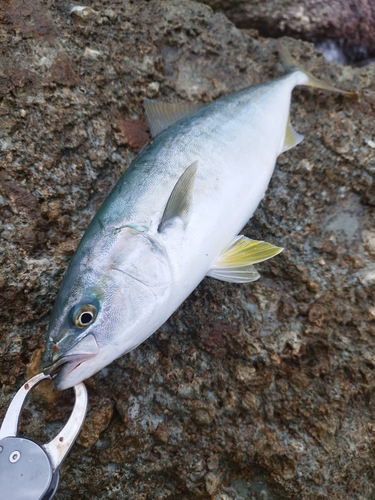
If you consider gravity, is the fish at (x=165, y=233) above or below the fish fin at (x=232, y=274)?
above

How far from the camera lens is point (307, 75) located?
95.1 inches

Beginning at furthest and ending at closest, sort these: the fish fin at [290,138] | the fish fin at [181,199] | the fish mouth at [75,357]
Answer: the fish fin at [290,138] < the fish fin at [181,199] < the fish mouth at [75,357]

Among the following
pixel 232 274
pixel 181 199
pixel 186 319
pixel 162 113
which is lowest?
pixel 186 319

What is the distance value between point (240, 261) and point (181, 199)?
40cm

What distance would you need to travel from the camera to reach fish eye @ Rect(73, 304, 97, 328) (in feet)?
4.55

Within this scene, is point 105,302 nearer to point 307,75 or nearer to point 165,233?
point 165,233

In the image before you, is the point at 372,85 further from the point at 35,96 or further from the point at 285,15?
the point at 35,96

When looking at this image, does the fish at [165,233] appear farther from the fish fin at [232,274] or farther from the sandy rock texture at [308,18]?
the sandy rock texture at [308,18]

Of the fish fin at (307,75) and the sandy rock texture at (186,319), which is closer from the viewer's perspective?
the sandy rock texture at (186,319)

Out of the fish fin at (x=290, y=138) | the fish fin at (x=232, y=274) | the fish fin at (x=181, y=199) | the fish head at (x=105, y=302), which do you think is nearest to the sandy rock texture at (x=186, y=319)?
the fish fin at (x=290, y=138)

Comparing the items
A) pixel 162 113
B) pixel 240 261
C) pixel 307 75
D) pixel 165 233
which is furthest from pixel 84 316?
pixel 307 75

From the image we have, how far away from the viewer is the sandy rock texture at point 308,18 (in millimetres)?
3158

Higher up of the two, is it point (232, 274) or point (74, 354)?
point (74, 354)

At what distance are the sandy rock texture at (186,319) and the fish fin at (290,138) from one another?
136 millimetres
